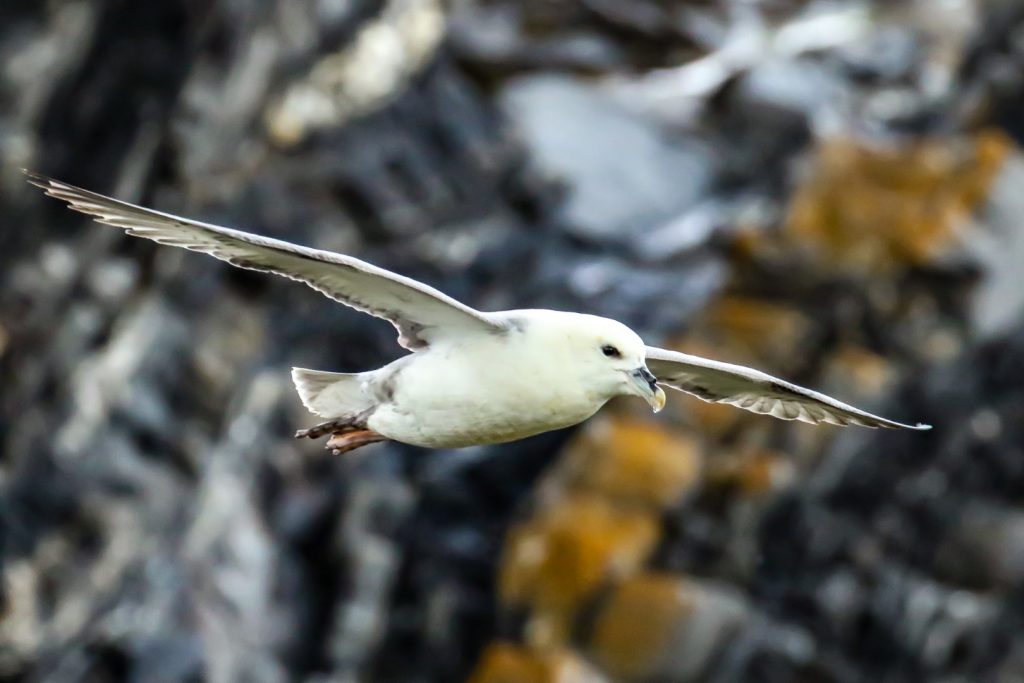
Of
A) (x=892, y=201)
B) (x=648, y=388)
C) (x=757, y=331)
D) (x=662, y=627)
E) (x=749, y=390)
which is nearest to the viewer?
(x=648, y=388)

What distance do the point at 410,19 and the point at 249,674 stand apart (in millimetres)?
5426

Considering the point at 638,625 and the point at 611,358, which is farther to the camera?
the point at 638,625

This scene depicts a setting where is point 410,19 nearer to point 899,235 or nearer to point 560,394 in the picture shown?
point 899,235

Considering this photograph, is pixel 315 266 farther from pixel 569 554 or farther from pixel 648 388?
pixel 569 554

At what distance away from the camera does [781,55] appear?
16.2 m

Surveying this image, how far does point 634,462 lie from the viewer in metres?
11.6

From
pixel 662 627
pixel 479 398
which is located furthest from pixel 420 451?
pixel 479 398

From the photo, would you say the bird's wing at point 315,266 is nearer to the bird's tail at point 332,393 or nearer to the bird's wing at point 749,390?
the bird's tail at point 332,393

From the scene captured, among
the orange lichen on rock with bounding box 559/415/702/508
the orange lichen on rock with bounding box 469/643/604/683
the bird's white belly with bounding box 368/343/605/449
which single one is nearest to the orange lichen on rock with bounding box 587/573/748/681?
the orange lichen on rock with bounding box 469/643/604/683

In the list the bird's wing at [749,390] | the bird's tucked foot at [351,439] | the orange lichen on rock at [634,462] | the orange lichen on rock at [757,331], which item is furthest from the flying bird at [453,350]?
the orange lichen on rock at [757,331]

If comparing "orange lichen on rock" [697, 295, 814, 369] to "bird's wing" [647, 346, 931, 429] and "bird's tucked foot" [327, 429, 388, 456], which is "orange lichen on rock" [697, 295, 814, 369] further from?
"bird's tucked foot" [327, 429, 388, 456]

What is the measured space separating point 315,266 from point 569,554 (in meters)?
6.46

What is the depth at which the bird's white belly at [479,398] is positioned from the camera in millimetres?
5215

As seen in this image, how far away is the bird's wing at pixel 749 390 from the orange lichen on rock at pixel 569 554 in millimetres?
4942
